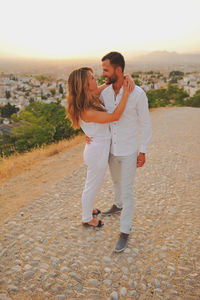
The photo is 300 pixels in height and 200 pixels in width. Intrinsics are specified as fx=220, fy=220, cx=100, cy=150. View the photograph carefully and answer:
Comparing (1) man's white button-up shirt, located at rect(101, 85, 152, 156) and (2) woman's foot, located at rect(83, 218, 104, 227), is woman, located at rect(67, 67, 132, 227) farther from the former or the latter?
(2) woman's foot, located at rect(83, 218, 104, 227)

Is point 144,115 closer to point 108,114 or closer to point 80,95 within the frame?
point 108,114

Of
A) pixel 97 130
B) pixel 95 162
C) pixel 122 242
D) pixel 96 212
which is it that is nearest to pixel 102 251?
pixel 122 242

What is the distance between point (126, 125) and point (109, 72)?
22.1 inches

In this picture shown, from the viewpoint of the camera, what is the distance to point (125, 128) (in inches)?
92.1

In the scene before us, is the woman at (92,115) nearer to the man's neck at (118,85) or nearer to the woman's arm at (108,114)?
the woman's arm at (108,114)

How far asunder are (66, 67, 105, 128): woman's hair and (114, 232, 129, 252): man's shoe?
1516mm

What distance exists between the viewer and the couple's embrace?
2176 mm

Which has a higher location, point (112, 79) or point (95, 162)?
point (112, 79)

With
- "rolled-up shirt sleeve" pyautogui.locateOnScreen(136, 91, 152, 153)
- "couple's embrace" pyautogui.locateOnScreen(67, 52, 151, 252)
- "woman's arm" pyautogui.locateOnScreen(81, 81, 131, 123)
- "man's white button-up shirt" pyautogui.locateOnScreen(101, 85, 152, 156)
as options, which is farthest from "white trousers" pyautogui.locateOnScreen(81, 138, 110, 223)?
"rolled-up shirt sleeve" pyautogui.locateOnScreen(136, 91, 152, 153)

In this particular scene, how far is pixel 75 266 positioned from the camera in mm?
2328

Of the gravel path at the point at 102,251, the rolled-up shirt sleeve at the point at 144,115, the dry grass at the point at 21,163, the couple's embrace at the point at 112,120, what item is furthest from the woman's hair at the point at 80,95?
the dry grass at the point at 21,163

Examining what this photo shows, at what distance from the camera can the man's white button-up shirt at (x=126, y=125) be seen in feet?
7.44

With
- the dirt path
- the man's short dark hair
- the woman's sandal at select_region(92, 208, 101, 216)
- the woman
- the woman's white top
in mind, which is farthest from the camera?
the dirt path

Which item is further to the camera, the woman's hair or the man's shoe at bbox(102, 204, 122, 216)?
the man's shoe at bbox(102, 204, 122, 216)
